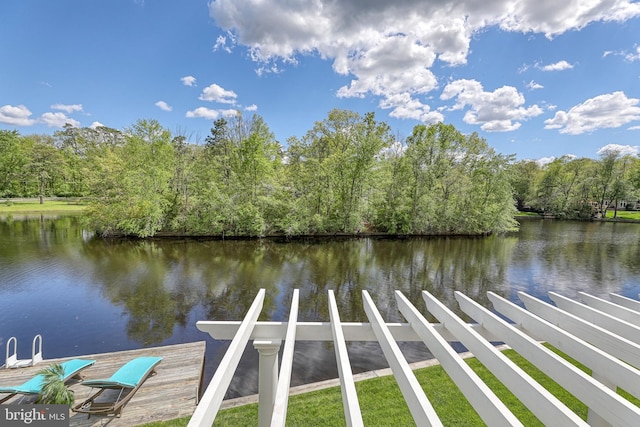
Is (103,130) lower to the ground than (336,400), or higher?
higher

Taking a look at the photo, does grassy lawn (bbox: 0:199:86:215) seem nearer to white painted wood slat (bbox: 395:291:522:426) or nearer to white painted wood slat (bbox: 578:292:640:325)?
white painted wood slat (bbox: 395:291:522:426)

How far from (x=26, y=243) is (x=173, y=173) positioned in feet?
28.9

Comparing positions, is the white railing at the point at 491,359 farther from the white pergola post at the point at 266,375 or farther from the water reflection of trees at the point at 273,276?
the water reflection of trees at the point at 273,276

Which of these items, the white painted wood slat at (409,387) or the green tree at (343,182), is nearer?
the white painted wood slat at (409,387)

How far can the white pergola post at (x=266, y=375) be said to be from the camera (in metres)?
1.81

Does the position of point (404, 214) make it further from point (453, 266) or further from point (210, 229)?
point (210, 229)

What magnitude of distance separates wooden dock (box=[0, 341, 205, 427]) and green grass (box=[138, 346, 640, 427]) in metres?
0.32

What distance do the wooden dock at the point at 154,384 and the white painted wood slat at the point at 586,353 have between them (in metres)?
4.44

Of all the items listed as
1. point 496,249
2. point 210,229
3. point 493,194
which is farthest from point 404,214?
point 210,229

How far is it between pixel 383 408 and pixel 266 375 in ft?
9.38

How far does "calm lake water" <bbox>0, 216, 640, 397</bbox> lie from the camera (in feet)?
21.7

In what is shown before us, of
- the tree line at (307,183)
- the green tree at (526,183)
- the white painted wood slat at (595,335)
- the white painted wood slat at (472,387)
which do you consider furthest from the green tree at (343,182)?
Result: the green tree at (526,183)

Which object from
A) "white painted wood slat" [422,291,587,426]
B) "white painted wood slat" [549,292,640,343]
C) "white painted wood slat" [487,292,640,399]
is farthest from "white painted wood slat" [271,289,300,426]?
"white painted wood slat" [549,292,640,343]

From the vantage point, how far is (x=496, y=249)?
18.0m
